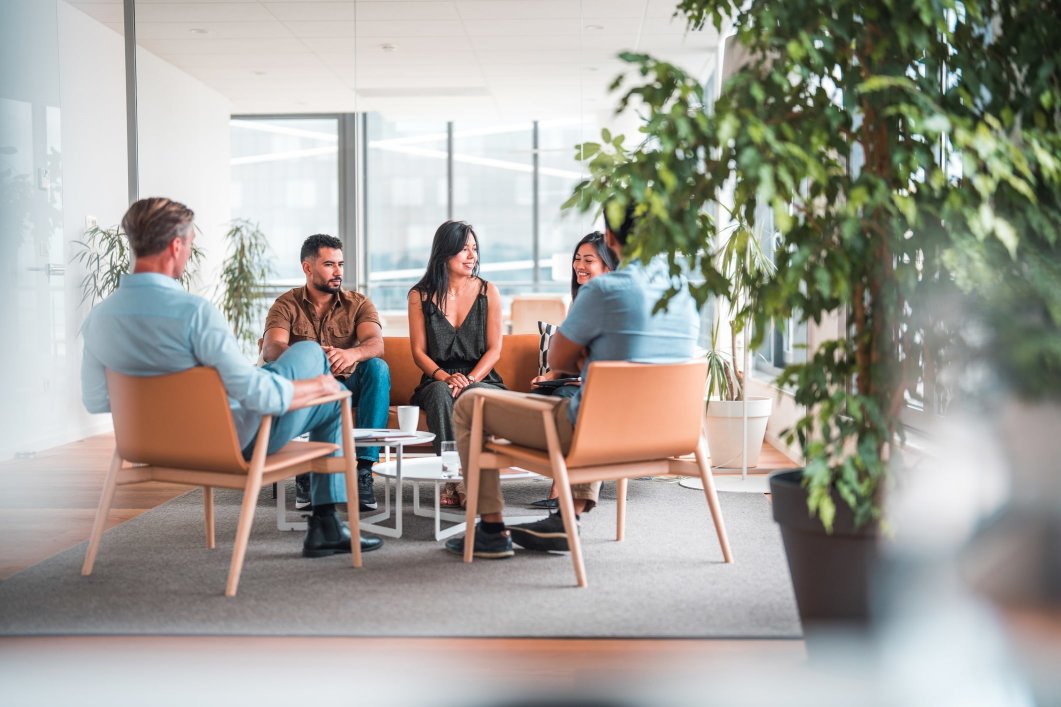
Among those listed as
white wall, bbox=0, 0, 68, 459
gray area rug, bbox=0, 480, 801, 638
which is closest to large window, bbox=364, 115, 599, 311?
white wall, bbox=0, 0, 68, 459

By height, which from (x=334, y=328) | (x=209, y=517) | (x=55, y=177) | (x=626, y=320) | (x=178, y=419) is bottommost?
(x=209, y=517)

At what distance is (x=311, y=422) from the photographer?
3262 millimetres

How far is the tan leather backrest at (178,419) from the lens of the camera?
8.96 feet

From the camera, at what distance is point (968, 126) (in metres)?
1.85

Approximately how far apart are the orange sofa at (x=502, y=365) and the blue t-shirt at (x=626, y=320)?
1829mm

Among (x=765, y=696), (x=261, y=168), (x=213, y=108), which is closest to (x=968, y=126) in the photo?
(x=765, y=696)

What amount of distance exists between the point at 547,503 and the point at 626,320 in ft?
4.38

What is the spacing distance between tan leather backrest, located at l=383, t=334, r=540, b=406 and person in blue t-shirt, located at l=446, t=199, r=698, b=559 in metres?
1.58

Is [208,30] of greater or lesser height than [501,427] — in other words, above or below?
above

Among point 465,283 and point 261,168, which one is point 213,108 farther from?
point 465,283

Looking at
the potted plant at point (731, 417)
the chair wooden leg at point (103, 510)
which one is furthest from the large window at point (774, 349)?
the chair wooden leg at point (103, 510)

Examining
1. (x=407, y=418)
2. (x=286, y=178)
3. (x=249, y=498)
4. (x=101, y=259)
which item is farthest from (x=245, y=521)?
(x=286, y=178)

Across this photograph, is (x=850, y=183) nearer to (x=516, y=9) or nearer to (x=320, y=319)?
(x=320, y=319)

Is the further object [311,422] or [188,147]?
[188,147]
